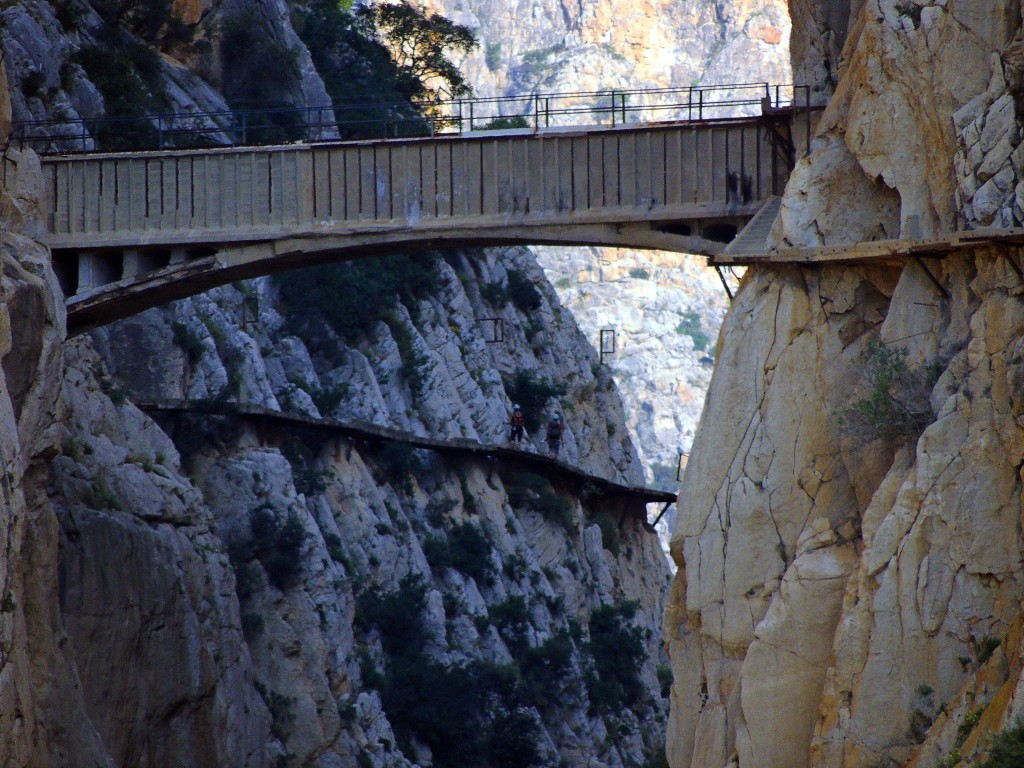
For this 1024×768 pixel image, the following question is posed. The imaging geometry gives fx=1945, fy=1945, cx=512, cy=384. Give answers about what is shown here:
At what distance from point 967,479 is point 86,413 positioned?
22.1 metres

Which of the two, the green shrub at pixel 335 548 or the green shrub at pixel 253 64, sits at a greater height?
the green shrub at pixel 253 64

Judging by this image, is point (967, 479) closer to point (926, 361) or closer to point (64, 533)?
point (926, 361)

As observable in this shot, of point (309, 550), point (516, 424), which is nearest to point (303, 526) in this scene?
point (309, 550)

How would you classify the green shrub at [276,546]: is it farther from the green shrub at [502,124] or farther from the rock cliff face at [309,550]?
the green shrub at [502,124]

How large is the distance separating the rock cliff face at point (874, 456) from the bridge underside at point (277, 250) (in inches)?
184

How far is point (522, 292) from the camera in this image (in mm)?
74125

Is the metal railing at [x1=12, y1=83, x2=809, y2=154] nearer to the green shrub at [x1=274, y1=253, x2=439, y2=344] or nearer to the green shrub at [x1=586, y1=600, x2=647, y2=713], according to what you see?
the green shrub at [x1=274, y1=253, x2=439, y2=344]

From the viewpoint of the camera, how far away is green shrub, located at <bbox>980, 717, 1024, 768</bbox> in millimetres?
21219

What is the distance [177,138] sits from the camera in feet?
175

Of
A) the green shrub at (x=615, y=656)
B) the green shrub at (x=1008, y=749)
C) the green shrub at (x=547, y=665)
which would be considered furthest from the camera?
the green shrub at (x=615, y=656)

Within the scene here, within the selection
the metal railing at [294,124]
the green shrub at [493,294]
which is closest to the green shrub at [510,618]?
the metal railing at [294,124]

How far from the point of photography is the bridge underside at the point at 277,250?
35.7 metres

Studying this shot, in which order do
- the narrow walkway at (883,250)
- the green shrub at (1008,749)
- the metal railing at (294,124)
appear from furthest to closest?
the metal railing at (294,124) < the narrow walkway at (883,250) < the green shrub at (1008,749)

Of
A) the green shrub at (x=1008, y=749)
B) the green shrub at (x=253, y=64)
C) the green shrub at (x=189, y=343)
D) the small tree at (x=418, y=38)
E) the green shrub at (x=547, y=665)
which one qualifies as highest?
the small tree at (x=418, y=38)
